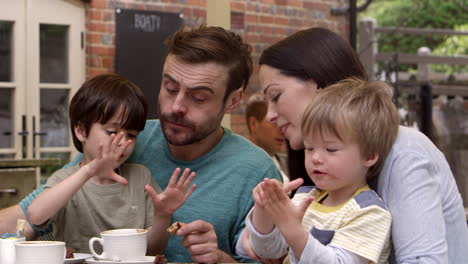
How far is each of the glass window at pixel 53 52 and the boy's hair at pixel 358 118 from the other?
5078 mm

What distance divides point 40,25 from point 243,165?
179 inches

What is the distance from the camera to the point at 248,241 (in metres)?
1.79

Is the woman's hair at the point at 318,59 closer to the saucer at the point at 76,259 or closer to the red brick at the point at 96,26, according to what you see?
the saucer at the point at 76,259

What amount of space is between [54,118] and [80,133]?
4.38 m

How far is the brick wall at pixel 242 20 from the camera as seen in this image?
20.8 ft

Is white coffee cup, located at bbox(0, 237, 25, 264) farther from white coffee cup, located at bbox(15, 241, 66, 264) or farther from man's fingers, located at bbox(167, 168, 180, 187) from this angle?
man's fingers, located at bbox(167, 168, 180, 187)

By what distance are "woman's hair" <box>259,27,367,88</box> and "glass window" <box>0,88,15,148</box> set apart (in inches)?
186

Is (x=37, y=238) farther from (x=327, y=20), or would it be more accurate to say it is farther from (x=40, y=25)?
(x=327, y=20)

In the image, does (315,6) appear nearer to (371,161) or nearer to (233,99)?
(233,99)

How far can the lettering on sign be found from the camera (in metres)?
6.36

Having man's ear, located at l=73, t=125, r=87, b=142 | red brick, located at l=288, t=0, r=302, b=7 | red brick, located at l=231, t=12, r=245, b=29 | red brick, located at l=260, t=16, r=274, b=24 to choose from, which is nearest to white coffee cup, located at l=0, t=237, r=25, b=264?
man's ear, located at l=73, t=125, r=87, b=142

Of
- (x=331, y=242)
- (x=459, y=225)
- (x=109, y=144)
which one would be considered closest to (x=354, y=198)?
(x=331, y=242)

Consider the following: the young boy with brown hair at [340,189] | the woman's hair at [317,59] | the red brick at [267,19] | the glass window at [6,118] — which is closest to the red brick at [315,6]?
the red brick at [267,19]

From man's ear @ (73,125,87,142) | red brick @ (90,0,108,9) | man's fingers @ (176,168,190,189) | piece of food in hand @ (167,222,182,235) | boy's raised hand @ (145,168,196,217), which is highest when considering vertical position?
red brick @ (90,0,108,9)
